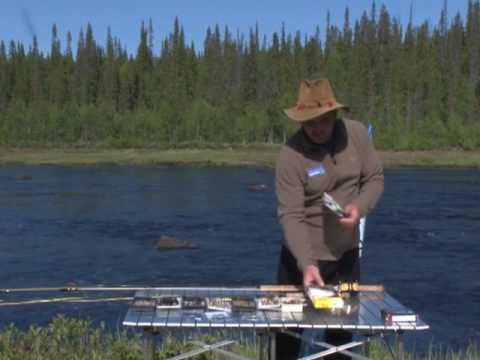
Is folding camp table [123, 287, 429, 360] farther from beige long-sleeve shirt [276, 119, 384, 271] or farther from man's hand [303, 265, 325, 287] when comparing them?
beige long-sleeve shirt [276, 119, 384, 271]

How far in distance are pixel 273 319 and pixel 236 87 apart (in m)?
83.1

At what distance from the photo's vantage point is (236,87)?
283 ft

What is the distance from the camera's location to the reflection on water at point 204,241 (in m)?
14.2

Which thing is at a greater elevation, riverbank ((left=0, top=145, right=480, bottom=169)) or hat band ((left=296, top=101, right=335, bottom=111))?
hat band ((left=296, top=101, right=335, bottom=111))

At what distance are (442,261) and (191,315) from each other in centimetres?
1413

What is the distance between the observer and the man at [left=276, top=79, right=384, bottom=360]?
14.1 ft

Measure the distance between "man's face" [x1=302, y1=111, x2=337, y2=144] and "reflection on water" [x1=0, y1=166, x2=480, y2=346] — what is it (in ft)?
23.5

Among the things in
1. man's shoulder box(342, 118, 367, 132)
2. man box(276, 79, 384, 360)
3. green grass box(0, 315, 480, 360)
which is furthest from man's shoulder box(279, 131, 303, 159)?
green grass box(0, 315, 480, 360)

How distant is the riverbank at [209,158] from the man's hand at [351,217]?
46.7 meters

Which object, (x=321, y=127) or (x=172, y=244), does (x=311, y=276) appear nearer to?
(x=321, y=127)

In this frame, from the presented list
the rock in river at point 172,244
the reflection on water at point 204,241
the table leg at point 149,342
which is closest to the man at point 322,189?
the table leg at point 149,342

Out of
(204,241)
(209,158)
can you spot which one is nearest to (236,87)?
(209,158)

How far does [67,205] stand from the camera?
2784 centimetres

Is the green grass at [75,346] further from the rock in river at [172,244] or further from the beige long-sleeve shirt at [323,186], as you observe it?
the rock in river at [172,244]
